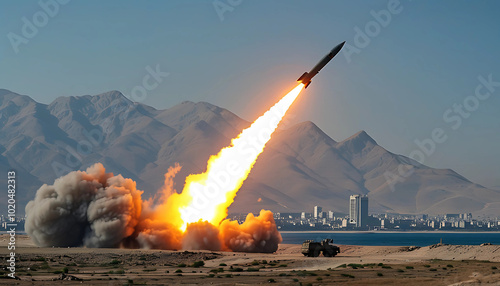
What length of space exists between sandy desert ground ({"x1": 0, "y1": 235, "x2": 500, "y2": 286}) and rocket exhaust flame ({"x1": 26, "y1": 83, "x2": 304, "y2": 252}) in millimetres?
3903

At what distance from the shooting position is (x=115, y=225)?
3339 inches

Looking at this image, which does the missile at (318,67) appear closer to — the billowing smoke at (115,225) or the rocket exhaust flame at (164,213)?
the rocket exhaust flame at (164,213)

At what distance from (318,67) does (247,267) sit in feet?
73.0

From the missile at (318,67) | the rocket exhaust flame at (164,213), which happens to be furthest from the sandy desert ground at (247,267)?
the missile at (318,67)

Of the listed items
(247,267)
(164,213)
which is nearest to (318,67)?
(247,267)

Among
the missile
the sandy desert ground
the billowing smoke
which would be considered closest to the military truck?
the sandy desert ground

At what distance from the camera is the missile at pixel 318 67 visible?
75.4 m

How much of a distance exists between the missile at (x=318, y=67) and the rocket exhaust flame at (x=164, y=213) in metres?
6.81

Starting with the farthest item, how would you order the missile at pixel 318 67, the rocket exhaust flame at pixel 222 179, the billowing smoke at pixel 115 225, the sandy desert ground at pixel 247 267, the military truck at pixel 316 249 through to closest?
the rocket exhaust flame at pixel 222 179
the billowing smoke at pixel 115 225
the military truck at pixel 316 249
the missile at pixel 318 67
the sandy desert ground at pixel 247 267

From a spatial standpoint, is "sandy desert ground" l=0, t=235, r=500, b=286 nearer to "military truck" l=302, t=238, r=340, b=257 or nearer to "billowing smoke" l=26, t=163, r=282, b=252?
"billowing smoke" l=26, t=163, r=282, b=252

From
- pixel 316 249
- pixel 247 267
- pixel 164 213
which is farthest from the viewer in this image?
pixel 164 213

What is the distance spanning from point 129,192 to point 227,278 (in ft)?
115

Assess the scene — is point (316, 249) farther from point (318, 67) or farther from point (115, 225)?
point (115, 225)

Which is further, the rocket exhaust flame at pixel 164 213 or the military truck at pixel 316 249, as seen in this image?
the rocket exhaust flame at pixel 164 213
